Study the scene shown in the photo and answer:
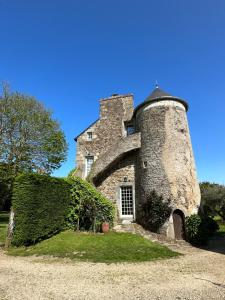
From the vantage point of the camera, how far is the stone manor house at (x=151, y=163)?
13.1 m

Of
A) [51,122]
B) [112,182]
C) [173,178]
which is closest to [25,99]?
[51,122]

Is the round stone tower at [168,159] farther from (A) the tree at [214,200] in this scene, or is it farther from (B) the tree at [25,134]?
(A) the tree at [214,200]

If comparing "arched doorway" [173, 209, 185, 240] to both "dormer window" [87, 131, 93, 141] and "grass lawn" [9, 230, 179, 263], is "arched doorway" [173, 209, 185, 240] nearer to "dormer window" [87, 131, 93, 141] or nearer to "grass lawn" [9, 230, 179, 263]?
"grass lawn" [9, 230, 179, 263]

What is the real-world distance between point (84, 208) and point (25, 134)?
898 cm

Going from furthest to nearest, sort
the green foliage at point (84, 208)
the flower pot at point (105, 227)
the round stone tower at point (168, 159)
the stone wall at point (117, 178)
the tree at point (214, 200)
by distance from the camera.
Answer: the tree at point (214, 200)
the stone wall at point (117, 178)
the round stone tower at point (168, 159)
the green foliage at point (84, 208)
the flower pot at point (105, 227)

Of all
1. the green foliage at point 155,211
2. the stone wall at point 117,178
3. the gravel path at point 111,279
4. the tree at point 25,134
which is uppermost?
the tree at point 25,134

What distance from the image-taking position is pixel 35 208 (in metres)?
9.69

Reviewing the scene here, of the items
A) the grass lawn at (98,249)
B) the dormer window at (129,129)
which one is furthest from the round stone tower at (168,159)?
the grass lawn at (98,249)

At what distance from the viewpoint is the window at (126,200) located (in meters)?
15.2

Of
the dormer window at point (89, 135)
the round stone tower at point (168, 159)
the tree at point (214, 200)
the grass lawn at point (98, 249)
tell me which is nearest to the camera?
the grass lawn at point (98, 249)

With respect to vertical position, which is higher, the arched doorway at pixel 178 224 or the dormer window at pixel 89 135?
the dormer window at pixel 89 135

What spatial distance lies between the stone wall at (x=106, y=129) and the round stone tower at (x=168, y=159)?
113 inches

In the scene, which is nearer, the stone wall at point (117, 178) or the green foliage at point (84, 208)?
the green foliage at point (84, 208)

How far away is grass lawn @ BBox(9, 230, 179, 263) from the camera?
7.96m
